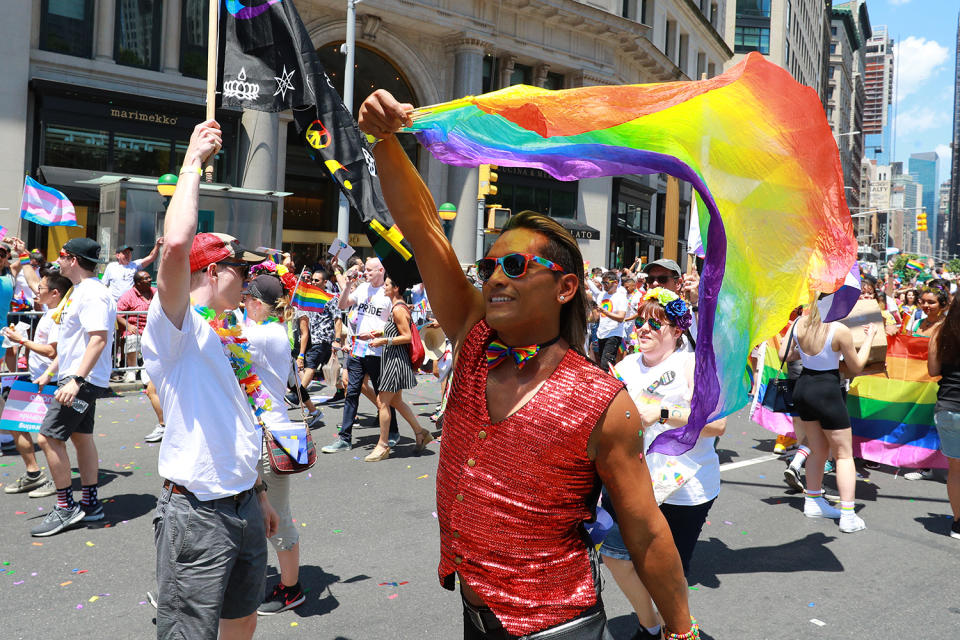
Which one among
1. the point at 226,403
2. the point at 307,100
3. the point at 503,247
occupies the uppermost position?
the point at 307,100

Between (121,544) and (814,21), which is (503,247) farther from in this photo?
(814,21)

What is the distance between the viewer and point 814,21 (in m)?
88.8

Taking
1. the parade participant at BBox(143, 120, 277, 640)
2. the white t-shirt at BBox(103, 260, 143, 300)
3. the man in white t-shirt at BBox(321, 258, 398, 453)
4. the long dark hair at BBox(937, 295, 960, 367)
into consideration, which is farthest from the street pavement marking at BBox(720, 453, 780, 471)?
the white t-shirt at BBox(103, 260, 143, 300)

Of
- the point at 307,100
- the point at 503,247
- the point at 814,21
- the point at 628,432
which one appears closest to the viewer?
the point at 628,432

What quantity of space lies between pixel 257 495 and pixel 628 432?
1.93m

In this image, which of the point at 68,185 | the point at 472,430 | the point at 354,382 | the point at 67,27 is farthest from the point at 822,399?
the point at 67,27

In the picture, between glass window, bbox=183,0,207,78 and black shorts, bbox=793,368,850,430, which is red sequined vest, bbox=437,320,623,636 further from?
glass window, bbox=183,0,207,78

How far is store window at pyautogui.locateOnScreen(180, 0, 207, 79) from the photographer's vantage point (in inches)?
866

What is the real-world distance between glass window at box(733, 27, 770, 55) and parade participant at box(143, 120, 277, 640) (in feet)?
234

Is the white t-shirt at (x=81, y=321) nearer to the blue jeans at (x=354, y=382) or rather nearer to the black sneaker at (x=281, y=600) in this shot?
the black sneaker at (x=281, y=600)

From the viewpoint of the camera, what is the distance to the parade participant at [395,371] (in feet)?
27.7

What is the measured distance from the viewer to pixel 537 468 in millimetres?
2115

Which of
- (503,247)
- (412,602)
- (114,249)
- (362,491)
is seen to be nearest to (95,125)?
(114,249)

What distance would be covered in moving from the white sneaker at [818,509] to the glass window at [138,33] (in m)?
20.4
